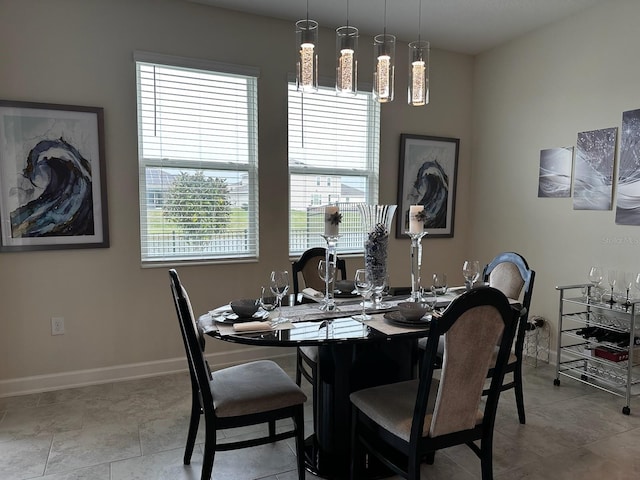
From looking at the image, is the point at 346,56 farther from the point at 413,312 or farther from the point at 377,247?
the point at 413,312

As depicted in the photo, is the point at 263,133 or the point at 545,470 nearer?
the point at 545,470

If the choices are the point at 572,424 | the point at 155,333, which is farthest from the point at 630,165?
the point at 155,333

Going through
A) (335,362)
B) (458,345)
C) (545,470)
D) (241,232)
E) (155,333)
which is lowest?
(545,470)

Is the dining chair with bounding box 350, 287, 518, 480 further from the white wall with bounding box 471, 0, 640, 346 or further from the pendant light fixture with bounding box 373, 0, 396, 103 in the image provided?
the white wall with bounding box 471, 0, 640, 346

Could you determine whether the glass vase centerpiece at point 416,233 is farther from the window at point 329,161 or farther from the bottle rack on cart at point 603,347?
the window at point 329,161

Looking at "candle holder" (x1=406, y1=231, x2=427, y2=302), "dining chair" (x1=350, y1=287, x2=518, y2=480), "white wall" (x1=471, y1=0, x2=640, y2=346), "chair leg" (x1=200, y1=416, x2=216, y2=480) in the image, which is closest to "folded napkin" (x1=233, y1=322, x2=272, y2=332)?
"chair leg" (x1=200, y1=416, x2=216, y2=480)

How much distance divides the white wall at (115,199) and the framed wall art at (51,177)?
0.24ft

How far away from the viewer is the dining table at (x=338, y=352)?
198 centimetres

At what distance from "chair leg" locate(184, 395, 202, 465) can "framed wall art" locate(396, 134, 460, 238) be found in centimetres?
266

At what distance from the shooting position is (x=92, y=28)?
10.3 ft

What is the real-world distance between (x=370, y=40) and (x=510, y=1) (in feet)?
3.94

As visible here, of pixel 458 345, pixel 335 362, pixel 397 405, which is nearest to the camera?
pixel 458 345

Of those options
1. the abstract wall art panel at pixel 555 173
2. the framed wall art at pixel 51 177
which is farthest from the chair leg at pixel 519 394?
the framed wall art at pixel 51 177

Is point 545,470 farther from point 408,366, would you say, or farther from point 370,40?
point 370,40
